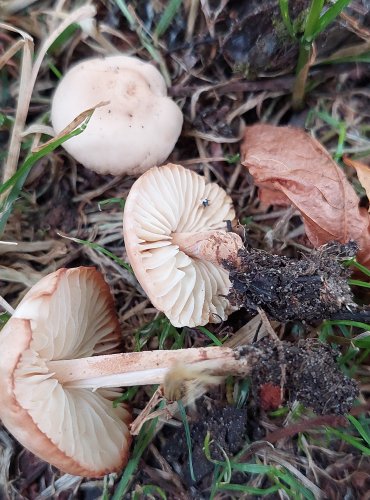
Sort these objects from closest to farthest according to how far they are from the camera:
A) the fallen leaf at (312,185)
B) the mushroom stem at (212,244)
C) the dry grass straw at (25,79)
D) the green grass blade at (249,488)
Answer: the green grass blade at (249,488) → the mushroom stem at (212,244) → the fallen leaf at (312,185) → the dry grass straw at (25,79)

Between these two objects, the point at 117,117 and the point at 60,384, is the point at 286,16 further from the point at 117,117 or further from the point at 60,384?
the point at 60,384

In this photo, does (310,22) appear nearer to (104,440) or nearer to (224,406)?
(224,406)

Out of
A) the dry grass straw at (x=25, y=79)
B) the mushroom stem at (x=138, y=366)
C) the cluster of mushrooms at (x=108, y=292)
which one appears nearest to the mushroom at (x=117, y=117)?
the cluster of mushrooms at (x=108, y=292)

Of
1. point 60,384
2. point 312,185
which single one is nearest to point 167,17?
point 312,185

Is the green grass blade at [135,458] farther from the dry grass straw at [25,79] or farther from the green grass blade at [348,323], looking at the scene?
the dry grass straw at [25,79]

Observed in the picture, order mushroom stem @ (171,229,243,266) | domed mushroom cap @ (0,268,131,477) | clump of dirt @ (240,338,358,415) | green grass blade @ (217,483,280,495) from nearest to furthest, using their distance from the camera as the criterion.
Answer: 1. domed mushroom cap @ (0,268,131,477)
2. clump of dirt @ (240,338,358,415)
3. green grass blade @ (217,483,280,495)
4. mushroom stem @ (171,229,243,266)

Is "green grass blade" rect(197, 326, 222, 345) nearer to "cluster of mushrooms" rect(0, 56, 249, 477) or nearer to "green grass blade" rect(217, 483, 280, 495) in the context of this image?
"cluster of mushrooms" rect(0, 56, 249, 477)

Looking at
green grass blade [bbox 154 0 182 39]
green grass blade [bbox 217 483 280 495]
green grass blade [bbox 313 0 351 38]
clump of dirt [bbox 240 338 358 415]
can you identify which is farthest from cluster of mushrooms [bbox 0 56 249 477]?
green grass blade [bbox 313 0 351 38]
